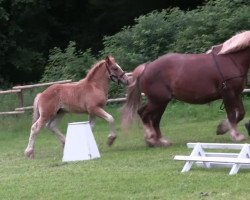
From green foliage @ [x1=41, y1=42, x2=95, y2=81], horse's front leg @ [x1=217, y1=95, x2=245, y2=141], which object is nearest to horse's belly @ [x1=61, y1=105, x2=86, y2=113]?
horse's front leg @ [x1=217, y1=95, x2=245, y2=141]

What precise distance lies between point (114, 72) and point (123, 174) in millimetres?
3888

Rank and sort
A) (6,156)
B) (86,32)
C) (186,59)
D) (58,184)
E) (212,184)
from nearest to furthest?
(212,184), (58,184), (186,59), (6,156), (86,32)

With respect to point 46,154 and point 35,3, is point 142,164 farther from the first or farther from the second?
point 35,3

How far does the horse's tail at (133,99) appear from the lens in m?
12.6

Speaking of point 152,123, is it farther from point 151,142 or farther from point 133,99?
point 133,99

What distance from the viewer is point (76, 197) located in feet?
27.7

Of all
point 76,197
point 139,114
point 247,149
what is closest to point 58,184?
point 76,197

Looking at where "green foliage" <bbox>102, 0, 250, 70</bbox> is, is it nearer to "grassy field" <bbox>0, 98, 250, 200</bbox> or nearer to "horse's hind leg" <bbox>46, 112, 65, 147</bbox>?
"grassy field" <bbox>0, 98, 250, 200</bbox>

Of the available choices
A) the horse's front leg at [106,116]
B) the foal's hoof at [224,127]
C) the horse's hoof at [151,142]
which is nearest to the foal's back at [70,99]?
the horse's front leg at [106,116]

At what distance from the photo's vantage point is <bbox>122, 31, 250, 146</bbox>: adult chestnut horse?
39.7ft

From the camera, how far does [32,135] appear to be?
12727 millimetres

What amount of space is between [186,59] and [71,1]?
20250 millimetres

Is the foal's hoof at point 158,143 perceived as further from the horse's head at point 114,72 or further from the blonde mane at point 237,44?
the blonde mane at point 237,44

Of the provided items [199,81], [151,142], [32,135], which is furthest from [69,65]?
[199,81]
